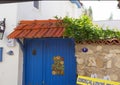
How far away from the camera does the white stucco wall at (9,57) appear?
9.25 meters

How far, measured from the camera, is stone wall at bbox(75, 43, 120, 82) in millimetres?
7160

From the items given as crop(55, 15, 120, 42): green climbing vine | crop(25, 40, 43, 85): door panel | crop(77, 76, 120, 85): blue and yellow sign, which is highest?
crop(55, 15, 120, 42): green climbing vine

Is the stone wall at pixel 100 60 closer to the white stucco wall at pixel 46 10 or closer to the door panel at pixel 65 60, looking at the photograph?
the door panel at pixel 65 60

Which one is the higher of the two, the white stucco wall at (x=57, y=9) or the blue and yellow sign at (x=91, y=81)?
the white stucco wall at (x=57, y=9)

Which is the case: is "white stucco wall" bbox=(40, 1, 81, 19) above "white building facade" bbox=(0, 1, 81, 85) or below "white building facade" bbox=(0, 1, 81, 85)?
above

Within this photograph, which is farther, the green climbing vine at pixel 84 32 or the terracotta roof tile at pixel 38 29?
the terracotta roof tile at pixel 38 29

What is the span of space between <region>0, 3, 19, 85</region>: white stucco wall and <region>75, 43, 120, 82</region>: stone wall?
8.74 ft

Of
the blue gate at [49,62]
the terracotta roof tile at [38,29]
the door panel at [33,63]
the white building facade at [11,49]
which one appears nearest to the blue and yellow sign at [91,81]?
the terracotta roof tile at [38,29]

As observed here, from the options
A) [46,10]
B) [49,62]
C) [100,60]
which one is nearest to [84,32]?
[100,60]

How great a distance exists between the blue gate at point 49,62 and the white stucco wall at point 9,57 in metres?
0.44

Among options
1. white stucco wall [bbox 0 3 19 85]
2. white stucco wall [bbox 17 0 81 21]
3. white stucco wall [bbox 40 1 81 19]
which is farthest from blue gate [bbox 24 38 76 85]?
white stucco wall [bbox 40 1 81 19]

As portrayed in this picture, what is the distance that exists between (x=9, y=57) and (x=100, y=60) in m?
3.46

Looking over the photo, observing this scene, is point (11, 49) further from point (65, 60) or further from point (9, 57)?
point (65, 60)

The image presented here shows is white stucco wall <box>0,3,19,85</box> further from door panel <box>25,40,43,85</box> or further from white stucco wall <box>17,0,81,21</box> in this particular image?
door panel <box>25,40,43,85</box>
